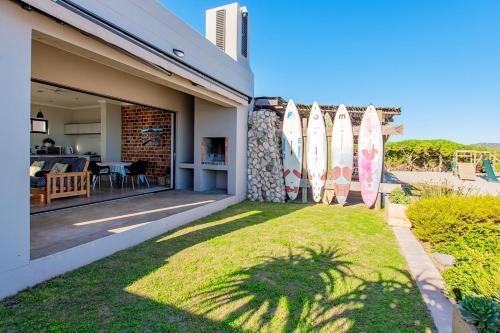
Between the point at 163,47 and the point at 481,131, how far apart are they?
26.3 m

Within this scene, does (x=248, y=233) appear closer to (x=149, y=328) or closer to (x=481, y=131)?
(x=149, y=328)

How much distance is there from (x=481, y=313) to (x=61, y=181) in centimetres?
697

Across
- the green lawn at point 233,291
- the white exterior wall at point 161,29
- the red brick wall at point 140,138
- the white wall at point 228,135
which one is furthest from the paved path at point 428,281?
the red brick wall at point 140,138

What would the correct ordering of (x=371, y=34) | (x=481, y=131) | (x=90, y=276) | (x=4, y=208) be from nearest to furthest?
(x=4, y=208) → (x=90, y=276) → (x=371, y=34) → (x=481, y=131)

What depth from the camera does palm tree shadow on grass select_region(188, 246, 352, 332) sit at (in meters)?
2.26

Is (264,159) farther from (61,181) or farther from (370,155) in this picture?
(61,181)

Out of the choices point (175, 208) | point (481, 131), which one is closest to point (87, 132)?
point (175, 208)

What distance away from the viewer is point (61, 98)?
9539 mm

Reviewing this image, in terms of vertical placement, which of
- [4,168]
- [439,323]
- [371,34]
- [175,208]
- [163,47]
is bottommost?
[439,323]

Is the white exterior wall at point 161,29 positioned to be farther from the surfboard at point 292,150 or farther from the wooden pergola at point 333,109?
the surfboard at point 292,150

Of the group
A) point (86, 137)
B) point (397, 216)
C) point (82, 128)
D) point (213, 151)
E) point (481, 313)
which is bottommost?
point (397, 216)

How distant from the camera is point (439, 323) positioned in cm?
224

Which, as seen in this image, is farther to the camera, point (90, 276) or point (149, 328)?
Result: point (90, 276)

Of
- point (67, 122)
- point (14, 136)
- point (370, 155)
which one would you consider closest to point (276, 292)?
point (14, 136)
